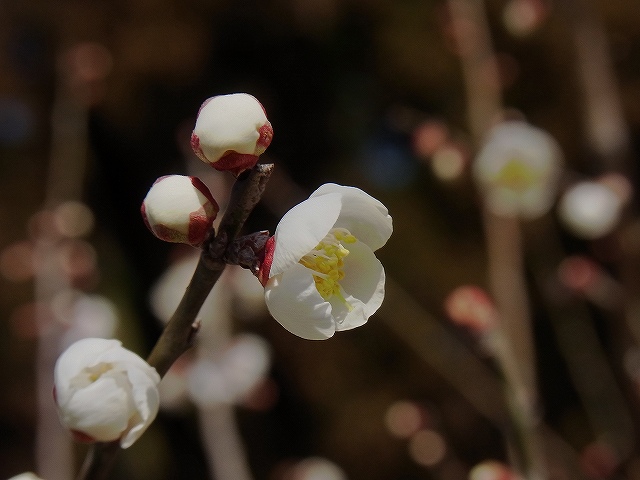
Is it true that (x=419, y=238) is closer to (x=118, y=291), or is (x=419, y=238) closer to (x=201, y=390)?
(x=201, y=390)

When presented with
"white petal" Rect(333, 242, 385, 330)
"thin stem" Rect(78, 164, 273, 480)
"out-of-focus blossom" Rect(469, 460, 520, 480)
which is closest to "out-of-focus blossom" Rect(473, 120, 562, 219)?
"out-of-focus blossom" Rect(469, 460, 520, 480)

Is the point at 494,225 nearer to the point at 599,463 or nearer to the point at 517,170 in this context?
the point at 517,170

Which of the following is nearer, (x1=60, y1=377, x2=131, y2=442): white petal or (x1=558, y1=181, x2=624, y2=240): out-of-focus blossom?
(x1=60, y1=377, x2=131, y2=442): white petal

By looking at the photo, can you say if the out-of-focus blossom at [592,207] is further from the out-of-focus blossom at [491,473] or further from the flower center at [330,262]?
the flower center at [330,262]

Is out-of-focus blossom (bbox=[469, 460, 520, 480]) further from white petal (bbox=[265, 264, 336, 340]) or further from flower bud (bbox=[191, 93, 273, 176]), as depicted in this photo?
flower bud (bbox=[191, 93, 273, 176])

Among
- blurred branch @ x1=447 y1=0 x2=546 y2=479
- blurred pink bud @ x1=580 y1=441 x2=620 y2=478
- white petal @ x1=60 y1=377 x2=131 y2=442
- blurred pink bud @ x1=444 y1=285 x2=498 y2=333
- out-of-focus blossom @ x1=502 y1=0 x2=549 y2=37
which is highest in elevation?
out-of-focus blossom @ x1=502 y1=0 x2=549 y2=37

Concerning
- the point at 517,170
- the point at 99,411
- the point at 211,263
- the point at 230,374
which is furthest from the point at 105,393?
the point at 517,170
